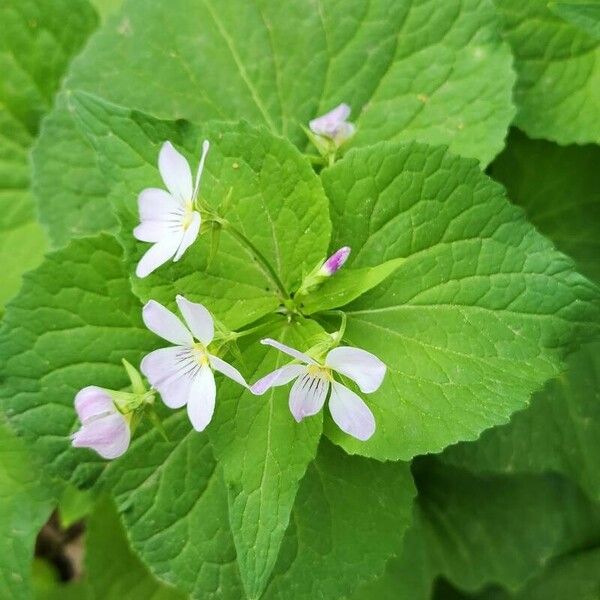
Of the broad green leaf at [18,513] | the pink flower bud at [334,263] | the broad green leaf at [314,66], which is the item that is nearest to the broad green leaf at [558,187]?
the broad green leaf at [314,66]

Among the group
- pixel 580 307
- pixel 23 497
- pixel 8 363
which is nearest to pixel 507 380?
pixel 580 307

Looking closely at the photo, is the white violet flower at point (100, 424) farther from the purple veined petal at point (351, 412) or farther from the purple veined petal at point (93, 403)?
the purple veined petal at point (351, 412)

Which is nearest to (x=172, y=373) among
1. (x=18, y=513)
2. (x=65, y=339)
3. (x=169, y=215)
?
(x=169, y=215)

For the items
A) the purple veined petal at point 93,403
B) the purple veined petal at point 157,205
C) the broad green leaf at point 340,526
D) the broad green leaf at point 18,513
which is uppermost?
the purple veined petal at point 157,205

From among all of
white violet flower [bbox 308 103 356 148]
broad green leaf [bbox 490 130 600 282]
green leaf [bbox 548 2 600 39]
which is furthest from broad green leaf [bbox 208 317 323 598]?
broad green leaf [bbox 490 130 600 282]

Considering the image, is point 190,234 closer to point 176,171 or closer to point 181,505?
point 176,171

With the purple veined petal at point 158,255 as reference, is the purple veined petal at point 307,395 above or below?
below

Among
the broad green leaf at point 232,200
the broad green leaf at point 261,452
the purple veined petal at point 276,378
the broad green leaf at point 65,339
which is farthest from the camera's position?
the broad green leaf at point 65,339
